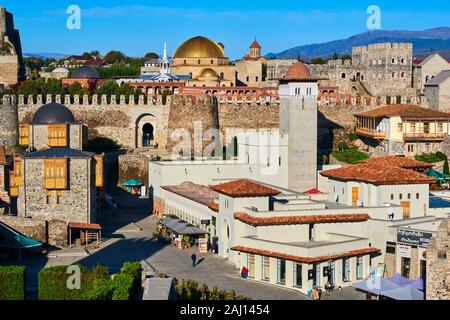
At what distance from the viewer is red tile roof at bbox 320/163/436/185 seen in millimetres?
31078

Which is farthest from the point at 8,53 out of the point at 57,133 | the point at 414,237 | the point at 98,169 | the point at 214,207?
the point at 414,237

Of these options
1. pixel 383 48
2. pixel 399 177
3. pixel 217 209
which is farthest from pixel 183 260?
pixel 383 48

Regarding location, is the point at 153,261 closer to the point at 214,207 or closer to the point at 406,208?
the point at 214,207

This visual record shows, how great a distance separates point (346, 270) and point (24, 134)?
18.9m

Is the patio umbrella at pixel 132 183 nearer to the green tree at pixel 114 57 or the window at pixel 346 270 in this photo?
the window at pixel 346 270

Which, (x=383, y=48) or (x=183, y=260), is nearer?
(x=183, y=260)

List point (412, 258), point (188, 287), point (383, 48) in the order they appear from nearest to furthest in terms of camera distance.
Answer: point (188, 287) → point (412, 258) → point (383, 48)

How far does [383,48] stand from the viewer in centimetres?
5750

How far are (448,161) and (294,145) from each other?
7694 millimetres

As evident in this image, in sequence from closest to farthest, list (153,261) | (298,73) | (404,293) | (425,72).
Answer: (404,293)
(153,261)
(298,73)
(425,72)

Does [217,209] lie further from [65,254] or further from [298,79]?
[298,79]

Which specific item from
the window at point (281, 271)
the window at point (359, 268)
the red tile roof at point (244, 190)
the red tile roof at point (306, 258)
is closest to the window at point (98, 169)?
the red tile roof at point (244, 190)

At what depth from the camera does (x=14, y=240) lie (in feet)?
96.1

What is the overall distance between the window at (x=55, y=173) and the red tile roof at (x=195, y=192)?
425cm
